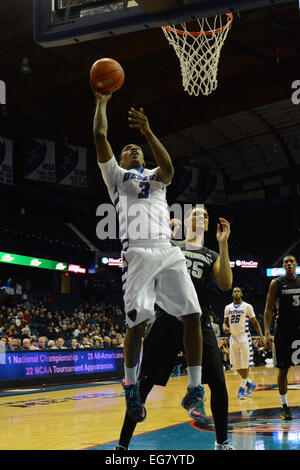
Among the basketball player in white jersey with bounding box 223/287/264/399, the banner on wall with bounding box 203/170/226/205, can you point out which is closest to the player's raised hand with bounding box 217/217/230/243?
the basketball player in white jersey with bounding box 223/287/264/399

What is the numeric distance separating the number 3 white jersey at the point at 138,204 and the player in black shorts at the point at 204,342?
2.30 feet

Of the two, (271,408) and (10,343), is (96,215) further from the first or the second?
(271,408)

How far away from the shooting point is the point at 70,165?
24.7 metres

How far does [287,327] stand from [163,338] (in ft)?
11.6

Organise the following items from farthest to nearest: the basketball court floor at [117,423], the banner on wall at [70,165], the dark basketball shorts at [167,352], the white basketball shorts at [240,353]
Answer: the banner on wall at [70,165] → the white basketball shorts at [240,353] → the basketball court floor at [117,423] → the dark basketball shorts at [167,352]

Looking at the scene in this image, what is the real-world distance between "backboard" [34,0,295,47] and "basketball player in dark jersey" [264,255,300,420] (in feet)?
11.2

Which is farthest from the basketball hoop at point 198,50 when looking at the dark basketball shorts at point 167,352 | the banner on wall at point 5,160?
the banner on wall at point 5,160

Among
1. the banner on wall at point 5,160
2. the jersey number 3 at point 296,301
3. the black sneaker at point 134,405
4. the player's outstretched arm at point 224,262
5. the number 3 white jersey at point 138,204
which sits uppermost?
the banner on wall at point 5,160

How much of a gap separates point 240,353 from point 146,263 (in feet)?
27.8

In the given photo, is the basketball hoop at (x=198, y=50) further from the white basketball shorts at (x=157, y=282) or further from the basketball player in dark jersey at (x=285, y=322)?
the white basketball shorts at (x=157, y=282)

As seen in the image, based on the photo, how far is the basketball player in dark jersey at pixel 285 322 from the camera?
7910 mm

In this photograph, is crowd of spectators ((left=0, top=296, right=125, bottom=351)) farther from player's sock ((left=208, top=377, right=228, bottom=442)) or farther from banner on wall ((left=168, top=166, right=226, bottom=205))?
A: player's sock ((left=208, top=377, right=228, bottom=442))

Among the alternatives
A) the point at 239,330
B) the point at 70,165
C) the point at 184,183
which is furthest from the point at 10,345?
the point at 184,183

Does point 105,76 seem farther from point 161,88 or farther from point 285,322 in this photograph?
point 161,88
